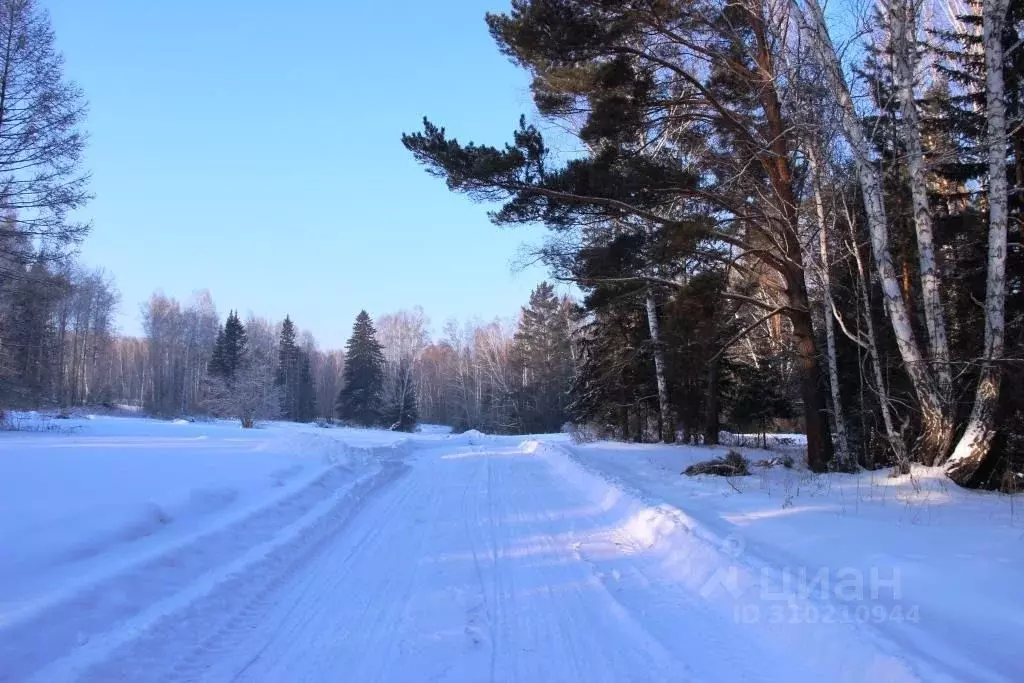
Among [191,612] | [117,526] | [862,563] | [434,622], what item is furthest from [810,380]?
[117,526]

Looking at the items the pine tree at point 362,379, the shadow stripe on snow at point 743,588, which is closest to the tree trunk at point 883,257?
the shadow stripe on snow at point 743,588

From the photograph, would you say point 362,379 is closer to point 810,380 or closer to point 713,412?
point 713,412

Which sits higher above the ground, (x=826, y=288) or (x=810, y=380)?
(x=826, y=288)

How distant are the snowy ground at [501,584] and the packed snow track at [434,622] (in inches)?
0.8

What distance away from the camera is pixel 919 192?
30.9 ft

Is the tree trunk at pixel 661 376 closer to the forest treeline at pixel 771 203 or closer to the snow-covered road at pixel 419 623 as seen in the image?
the forest treeline at pixel 771 203

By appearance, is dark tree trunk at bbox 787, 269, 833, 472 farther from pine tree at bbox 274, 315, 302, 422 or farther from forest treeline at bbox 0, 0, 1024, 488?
pine tree at bbox 274, 315, 302, 422

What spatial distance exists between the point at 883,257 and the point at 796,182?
520 centimetres

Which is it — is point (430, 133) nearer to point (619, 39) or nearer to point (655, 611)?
point (619, 39)

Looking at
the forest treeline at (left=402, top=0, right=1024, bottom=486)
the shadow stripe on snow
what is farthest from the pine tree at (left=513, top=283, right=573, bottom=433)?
the shadow stripe on snow

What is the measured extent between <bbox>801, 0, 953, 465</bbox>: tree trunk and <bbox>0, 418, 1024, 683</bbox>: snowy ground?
2.88 feet

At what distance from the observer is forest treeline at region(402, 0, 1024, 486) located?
9.12 metres

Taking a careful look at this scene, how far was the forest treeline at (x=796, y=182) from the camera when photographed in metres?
9.12

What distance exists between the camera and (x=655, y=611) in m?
4.88
